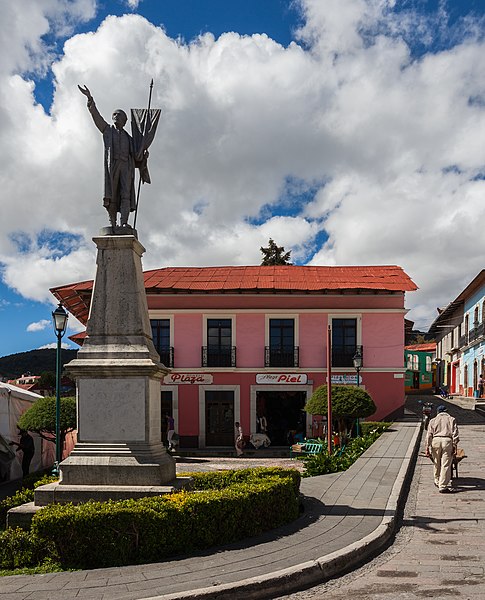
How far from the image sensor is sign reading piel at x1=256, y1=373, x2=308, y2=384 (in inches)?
1159

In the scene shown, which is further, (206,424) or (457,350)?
(457,350)

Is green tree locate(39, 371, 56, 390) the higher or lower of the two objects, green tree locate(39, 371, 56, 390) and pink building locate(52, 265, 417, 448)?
the lower

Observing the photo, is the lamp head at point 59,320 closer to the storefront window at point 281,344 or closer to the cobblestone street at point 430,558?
the cobblestone street at point 430,558

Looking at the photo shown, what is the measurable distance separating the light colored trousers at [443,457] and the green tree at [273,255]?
34.5 metres

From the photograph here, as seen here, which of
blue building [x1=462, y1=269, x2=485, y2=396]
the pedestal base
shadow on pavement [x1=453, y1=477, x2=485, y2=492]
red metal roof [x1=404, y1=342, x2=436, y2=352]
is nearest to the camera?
the pedestal base

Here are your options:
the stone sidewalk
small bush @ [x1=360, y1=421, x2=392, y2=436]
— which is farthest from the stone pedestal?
small bush @ [x1=360, y1=421, x2=392, y2=436]

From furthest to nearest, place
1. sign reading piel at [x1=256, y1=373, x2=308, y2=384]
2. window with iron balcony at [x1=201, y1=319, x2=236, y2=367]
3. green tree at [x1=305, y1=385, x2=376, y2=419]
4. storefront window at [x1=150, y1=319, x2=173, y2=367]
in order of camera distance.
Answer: storefront window at [x1=150, y1=319, x2=173, y2=367]
window with iron balcony at [x1=201, y1=319, x2=236, y2=367]
sign reading piel at [x1=256, y1=373, x2=308, y2=384]
green tree at [x1=305, y1=385, x2=376, y2=419]

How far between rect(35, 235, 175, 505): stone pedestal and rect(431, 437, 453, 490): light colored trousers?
5433 mm

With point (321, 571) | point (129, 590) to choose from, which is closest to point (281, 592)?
point (321, 571)

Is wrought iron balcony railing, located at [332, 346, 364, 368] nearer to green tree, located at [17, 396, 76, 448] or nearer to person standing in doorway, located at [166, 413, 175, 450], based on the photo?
person standing in doorway, located at [166, 413, 175, 450]

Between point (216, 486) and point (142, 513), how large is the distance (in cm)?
297

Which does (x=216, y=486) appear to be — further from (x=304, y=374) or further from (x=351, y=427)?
(x=304, y=374)

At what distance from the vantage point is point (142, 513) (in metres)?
6.59

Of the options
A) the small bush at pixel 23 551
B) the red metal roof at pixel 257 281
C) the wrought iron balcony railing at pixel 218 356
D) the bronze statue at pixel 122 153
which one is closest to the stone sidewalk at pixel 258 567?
the small bush at pixel 23 551
